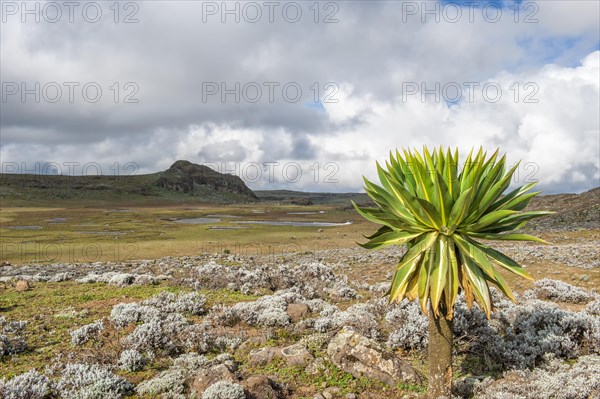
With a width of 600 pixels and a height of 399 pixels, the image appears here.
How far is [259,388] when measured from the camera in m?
6.65

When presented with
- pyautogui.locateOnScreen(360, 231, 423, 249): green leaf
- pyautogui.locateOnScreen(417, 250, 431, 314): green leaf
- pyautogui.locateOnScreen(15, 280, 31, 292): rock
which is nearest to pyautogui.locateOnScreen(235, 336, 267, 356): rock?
pyautogui.locateOnScreen(360, 231, 423, 249): green leaf

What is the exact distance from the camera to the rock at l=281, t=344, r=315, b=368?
7835 millimetres

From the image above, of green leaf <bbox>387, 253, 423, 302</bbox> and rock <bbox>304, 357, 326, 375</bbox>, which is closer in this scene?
green leaf <bbox>387, 253, 423, 302</bbox>

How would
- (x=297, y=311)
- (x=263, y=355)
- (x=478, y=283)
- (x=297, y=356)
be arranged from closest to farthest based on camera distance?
(x=478, y=283) < (x=297, y=356) < (x=263, y=355) < (x=297, y=311)

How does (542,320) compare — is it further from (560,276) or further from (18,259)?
(18,259)

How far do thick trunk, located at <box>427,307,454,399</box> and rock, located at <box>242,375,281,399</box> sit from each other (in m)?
2.56

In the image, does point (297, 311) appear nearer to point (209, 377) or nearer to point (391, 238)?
point (209, 377)

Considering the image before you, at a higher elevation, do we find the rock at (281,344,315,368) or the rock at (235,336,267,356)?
the rock at (281,344,315,368)

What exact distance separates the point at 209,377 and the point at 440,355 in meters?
3.94

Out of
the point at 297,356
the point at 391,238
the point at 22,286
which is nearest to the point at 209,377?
the point at 297,356

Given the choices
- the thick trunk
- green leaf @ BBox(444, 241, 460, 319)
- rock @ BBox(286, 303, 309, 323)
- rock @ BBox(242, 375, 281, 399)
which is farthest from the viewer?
rock @ BBox(286, 303, 309, 323)

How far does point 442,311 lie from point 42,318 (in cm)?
1108

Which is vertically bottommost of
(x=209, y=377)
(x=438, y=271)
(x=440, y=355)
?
(x=209, y=377)

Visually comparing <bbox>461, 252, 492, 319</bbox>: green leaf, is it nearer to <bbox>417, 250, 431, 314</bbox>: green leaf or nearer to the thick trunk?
<bbox>417, 250, 431, 314</bbox>: green leaf
